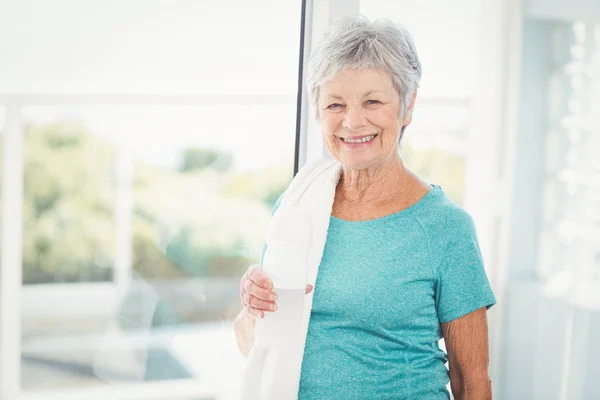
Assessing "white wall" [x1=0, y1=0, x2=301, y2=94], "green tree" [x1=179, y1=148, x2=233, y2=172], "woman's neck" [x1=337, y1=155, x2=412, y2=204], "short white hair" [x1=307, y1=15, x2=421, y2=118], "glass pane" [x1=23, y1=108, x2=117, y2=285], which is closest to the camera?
"short white hair" [x1=307, y1=15, x2=421, y2=118]

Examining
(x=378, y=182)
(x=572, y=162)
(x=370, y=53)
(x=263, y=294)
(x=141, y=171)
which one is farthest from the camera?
(x=141, y=171)

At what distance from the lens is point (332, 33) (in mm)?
1358

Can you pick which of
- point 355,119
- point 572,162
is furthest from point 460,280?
point 572,162

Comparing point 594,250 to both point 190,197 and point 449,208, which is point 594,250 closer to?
point 449,208

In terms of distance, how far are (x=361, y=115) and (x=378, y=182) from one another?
169 millimetres

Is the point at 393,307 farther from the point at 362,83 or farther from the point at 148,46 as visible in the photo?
the point at 148,46

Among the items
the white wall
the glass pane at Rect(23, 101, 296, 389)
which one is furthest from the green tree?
the white wall

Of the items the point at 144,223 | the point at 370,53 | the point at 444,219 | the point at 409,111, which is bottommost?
the point at 144,223

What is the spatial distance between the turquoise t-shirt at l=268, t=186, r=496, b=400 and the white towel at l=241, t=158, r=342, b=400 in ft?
0.08

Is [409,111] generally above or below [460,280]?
above

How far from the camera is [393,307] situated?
1.32 metres

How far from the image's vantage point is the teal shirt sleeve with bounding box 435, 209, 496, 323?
133 centimetres

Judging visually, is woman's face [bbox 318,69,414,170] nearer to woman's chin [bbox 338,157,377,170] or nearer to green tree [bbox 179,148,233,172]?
woman's chin [bbox 338,157,377,170]

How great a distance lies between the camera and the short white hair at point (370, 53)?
4.28ft
